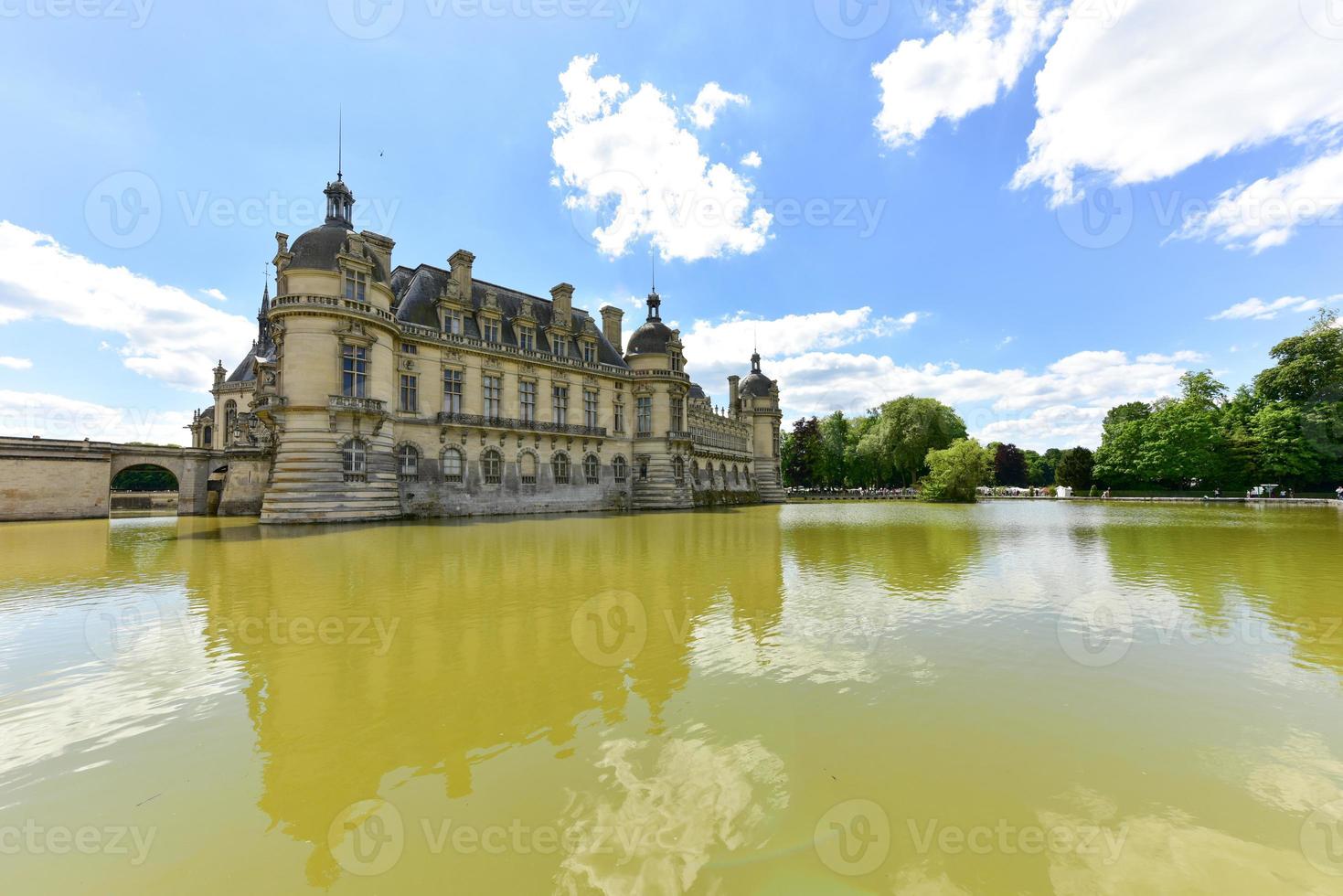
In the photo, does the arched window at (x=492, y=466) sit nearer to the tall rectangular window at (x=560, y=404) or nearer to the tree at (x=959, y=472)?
the tall rectangular window at (x=560, y=404)

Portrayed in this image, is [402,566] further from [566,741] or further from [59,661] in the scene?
[566,741]

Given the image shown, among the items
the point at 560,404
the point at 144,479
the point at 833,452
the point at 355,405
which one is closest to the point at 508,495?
the point at 560,404

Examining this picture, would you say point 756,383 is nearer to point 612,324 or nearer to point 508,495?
point 612,324

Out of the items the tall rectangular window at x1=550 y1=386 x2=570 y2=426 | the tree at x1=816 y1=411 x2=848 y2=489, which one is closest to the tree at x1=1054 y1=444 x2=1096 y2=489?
the tree at x1=816 y1=411 x2=848 y2=489

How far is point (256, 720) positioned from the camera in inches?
208

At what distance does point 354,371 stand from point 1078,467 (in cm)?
8920

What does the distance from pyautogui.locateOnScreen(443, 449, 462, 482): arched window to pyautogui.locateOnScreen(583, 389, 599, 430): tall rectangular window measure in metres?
10.3

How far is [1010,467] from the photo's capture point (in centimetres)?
10888

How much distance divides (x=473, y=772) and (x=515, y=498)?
33.4m

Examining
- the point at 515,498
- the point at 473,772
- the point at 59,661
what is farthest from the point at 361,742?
the point at 515,498

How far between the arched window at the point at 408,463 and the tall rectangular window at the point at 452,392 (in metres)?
3.17

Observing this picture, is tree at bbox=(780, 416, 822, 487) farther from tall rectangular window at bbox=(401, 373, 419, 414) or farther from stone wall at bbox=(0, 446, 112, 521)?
stone wall at bbox=(0, 446, 112, 521)

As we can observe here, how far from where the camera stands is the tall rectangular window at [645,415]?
147 ft

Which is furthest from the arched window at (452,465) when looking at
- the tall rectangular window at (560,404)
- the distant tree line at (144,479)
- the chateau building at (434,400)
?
the distant tree line at (144,479)
